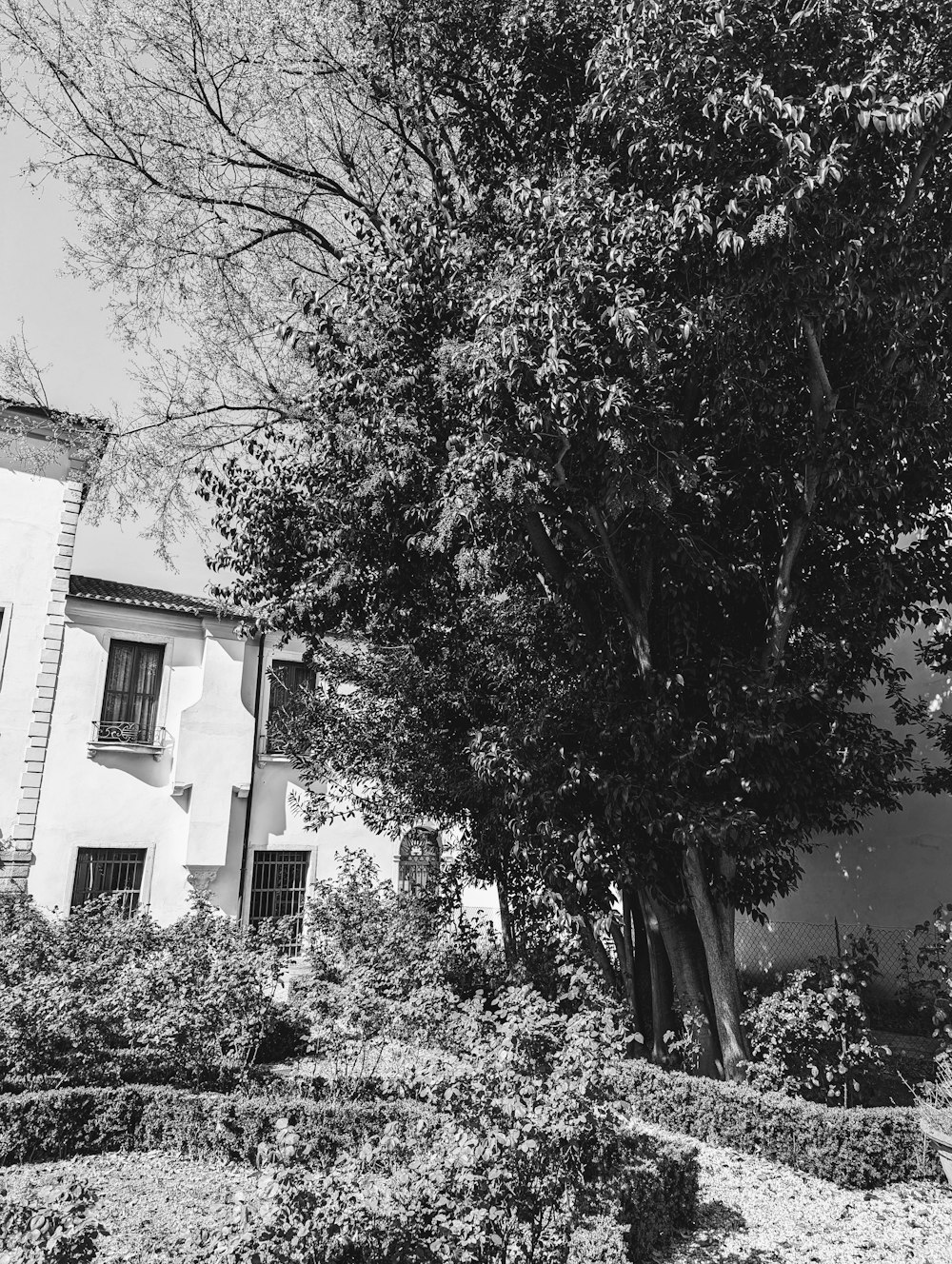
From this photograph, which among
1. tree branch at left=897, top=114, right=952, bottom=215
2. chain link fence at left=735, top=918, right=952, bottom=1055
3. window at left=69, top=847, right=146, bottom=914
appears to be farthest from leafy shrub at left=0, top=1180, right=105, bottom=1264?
window at left=69, top=847, right=146, bottom=914

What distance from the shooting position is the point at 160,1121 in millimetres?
6867

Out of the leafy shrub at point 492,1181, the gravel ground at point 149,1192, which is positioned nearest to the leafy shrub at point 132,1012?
the gravel ground at point 149,1192

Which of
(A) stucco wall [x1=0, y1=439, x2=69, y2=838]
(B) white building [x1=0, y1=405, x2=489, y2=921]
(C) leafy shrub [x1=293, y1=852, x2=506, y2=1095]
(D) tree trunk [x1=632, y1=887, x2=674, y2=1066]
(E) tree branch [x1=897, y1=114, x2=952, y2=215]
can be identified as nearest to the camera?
(E) tree branch [x1=897, y1=114, x2=952, y2=215]

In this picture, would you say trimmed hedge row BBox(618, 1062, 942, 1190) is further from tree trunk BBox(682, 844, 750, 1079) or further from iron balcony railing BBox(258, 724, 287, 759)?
iron balcony railing BBox(258, 724, 287, 759)

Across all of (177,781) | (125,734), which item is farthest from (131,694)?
(177,781)

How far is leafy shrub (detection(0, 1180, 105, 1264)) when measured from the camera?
3406mm

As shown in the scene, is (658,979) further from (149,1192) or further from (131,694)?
(131,694)

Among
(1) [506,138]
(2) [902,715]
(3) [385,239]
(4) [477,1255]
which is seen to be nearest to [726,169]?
(1) [506,138]

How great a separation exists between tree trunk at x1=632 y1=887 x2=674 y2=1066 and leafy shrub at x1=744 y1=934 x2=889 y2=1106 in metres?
1.41

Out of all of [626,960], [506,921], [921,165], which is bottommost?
[626,960]

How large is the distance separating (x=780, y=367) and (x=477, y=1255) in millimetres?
7221

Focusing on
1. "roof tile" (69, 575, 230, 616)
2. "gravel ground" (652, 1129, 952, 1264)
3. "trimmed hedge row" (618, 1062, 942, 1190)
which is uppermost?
"roof tile" (69, 575, 230, 616)

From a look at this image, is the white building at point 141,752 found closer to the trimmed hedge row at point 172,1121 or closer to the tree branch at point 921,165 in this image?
the trimmed hedge row at point 172,1121

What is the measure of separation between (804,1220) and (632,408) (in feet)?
20.3
